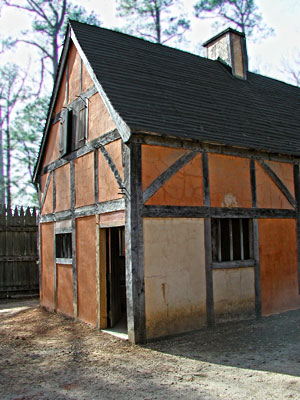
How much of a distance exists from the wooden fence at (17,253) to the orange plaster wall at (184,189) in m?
7.04

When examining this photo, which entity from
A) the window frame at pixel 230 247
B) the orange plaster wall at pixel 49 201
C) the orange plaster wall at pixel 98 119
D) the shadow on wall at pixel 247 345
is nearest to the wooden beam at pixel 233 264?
the window frame at pixel 230 247

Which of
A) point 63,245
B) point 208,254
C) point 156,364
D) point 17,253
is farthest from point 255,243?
point 17,253

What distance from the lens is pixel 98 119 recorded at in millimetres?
8398

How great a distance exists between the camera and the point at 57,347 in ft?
22.8

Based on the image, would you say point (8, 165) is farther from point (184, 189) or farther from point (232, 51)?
point (184, 189)

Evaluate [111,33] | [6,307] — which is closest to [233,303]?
[6,307]

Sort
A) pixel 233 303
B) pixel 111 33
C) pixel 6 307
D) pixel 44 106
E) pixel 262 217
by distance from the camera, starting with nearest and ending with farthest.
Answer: pixel 233 303, pixel 262 217, pixel 111 33, pixel 6 307, pixel 44 106

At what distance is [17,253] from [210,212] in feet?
24.2

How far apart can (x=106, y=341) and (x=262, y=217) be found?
433cm

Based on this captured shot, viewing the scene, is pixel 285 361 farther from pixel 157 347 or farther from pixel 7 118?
pixel 7 118

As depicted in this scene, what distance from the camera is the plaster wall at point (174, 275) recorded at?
6.99 metres

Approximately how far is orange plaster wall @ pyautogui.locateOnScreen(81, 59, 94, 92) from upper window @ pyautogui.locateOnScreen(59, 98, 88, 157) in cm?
32

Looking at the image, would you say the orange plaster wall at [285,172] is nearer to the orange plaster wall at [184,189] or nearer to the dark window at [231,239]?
the dark window at [231,239]

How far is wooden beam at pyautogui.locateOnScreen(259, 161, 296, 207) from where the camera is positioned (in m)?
9.13
